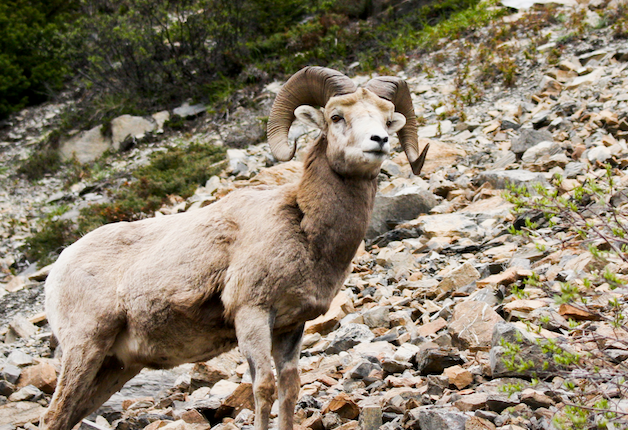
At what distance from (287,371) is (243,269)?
91 centimetres

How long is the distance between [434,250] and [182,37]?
1538 centimetres

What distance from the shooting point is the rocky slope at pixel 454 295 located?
4.61 m

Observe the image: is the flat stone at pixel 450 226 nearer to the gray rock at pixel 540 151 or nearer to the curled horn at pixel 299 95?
the gray rock at pixel 540 151

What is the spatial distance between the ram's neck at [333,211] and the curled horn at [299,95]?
0.50 metres

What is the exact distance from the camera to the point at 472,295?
6887mm

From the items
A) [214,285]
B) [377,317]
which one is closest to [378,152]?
[214,285]

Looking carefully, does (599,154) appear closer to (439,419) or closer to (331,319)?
(331,319)

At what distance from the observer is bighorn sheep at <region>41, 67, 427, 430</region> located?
471 cm

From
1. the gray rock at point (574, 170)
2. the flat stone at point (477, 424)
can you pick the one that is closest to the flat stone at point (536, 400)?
the flat stone at point (477, 424)

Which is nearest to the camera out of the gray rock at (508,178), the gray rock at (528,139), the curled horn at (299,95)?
the curled horn at (299,95)

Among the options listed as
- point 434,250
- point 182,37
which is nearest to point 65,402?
point 434,250

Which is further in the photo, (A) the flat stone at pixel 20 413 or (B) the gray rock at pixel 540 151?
(B) the gray rock at pixel 540 151

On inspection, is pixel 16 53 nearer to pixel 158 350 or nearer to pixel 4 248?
pixel 4 248

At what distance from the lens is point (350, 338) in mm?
6887
